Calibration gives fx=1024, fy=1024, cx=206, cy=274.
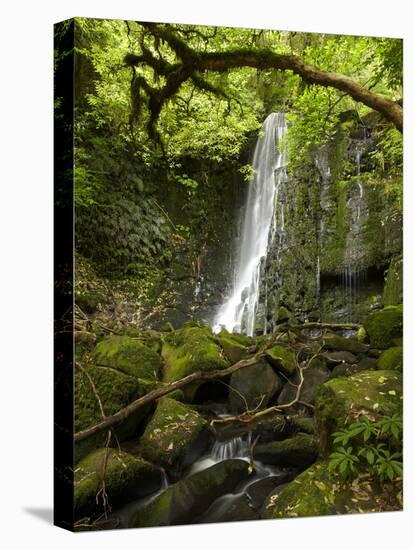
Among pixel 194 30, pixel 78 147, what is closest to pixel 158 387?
pixel 78 147

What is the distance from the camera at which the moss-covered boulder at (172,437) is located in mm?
7461

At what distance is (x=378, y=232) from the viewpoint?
8.43 metres

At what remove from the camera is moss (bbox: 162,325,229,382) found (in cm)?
762

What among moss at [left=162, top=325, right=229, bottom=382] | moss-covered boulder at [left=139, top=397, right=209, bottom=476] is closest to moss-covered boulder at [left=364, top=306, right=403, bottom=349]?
moss at [left=162, top=325, right=229, bottom=382]

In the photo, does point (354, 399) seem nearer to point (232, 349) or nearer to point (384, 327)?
point (384, 327)

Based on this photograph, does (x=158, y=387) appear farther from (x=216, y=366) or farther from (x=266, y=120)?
(x=266, y=120)

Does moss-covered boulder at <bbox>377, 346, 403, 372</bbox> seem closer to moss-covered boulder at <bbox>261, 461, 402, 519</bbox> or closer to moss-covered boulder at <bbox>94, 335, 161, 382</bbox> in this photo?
moss-covered boulder at <bbox>261, 461, 402, 519</bbox>

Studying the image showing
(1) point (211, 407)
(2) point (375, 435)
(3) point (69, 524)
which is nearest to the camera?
(3) point (69, 524)

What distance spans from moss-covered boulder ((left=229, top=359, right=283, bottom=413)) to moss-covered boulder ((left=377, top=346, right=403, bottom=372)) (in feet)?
3.15

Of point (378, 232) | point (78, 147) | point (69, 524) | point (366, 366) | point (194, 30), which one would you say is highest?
point (194, 30)

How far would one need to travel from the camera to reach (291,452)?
7934 millimetres

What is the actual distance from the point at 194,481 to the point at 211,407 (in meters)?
0.56

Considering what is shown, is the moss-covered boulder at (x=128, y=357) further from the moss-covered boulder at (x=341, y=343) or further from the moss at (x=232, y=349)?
the moss-covered boulder at (x=341, y=343)

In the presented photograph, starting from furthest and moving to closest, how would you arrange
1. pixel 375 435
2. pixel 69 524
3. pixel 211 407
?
1. pixel 375 435
2. pixel 211 407
3. pixel 69 524
